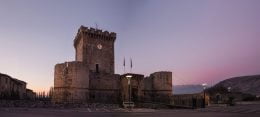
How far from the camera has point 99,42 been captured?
51.0 metres

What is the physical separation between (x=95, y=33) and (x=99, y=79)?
363 inches

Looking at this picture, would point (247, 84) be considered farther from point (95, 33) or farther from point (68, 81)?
point (68, 81)

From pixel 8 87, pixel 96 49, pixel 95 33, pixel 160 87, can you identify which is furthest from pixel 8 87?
pixel 160 87

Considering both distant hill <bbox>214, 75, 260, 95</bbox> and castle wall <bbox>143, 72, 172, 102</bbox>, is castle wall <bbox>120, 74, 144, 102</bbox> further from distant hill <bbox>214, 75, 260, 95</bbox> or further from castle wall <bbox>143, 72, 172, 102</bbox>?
distant hill <bbox>214, 75, 260, 95</bbox>

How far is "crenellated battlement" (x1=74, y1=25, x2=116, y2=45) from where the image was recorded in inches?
1950

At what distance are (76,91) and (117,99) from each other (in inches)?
336

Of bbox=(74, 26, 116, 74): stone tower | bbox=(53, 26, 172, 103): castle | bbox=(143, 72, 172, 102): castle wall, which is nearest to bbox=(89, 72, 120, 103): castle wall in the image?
bbox=(53, 26, 172, 103): castle

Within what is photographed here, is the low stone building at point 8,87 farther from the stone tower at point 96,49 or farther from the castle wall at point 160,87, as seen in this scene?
the castle wall at point 160,87

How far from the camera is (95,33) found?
50.5m

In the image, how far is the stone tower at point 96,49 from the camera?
4903cm

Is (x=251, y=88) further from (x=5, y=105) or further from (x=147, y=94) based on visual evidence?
(x=5, y=105)

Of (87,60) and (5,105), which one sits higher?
(87,60)

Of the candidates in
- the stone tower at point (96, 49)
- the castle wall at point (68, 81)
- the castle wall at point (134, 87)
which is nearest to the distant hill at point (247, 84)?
the castle wall at point (134, 87)

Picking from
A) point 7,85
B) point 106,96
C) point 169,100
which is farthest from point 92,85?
point 7,85
